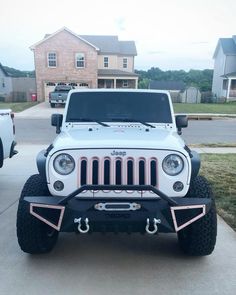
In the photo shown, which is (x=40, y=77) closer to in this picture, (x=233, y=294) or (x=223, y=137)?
(x=223, y=137)

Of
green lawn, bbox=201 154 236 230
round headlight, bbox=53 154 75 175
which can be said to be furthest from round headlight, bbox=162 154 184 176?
green lawn, bbox=201 154 236 230

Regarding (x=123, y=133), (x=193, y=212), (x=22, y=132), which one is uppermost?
(x=123, y=133)

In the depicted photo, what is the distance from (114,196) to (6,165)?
5266 mm

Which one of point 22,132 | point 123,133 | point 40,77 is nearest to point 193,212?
point 123,133

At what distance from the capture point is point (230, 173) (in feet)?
22.5

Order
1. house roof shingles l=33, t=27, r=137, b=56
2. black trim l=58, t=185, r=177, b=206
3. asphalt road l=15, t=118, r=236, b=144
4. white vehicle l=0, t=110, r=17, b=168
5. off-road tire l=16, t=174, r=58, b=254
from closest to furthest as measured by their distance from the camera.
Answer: black trim l=58, t=185, r=177, b=206 → off-road tire l=16, t=174, r=58, b=254 → white vehicle l=0, t=110, r=17, b=168 → asphalt road l=15, t=118, r=236, b=144 → house roof shingles l=33, t=27, r=137, b=56

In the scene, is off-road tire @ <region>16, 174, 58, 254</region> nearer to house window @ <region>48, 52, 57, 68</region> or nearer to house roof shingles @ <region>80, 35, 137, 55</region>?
house window @ <region>48, 52, 57, 68</region>

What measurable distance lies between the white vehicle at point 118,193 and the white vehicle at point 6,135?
8.61 ft

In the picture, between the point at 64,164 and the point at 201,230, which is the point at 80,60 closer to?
the point at 64,164

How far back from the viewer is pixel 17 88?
38562mm

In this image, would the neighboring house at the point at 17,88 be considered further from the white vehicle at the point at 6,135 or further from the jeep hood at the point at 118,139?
the jeep hood at the point at 118,139

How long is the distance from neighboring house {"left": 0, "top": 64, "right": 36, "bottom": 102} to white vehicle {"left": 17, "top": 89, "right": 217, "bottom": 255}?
102 ft

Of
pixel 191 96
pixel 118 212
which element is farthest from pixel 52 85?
pixel 118 212

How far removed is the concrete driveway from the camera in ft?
9.97
